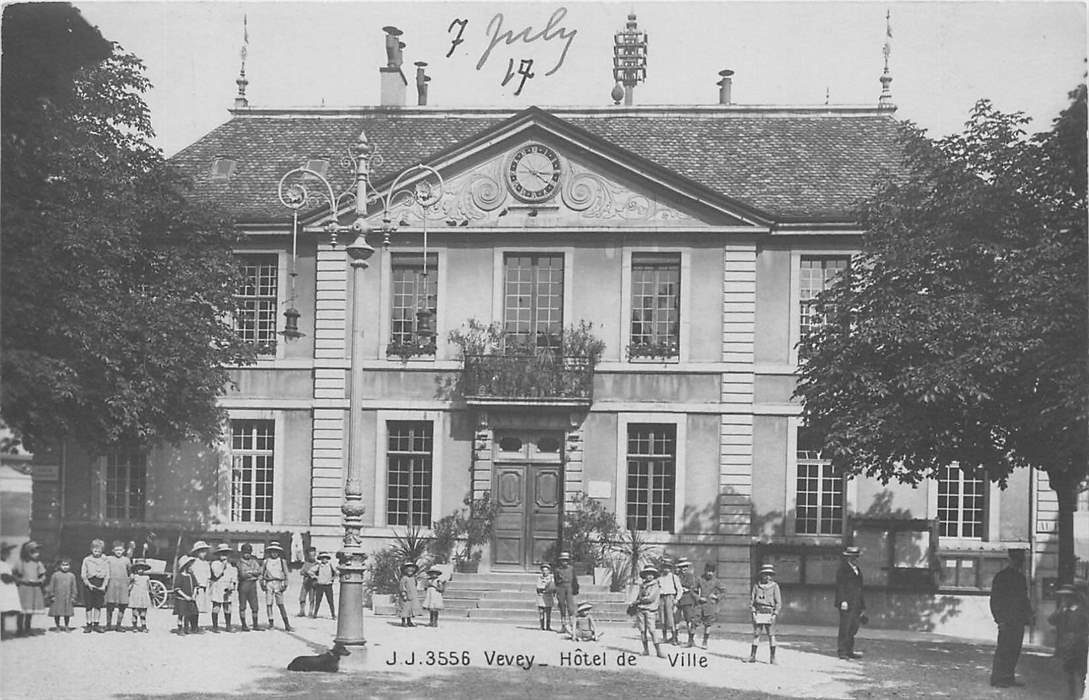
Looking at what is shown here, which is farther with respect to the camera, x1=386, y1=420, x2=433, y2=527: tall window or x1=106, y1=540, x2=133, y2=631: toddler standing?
x1=386, y1=420, x2=433, y2=527: tall window

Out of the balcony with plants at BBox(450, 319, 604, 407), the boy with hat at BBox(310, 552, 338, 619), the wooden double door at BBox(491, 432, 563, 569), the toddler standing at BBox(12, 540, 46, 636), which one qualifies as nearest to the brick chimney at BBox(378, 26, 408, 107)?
the balcony with plants at BBox(450, 319, 604, 407)

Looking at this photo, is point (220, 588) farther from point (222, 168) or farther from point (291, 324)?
point (222, 168)

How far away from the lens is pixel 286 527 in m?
23.1

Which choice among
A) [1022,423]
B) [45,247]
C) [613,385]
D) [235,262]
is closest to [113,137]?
[45,247]

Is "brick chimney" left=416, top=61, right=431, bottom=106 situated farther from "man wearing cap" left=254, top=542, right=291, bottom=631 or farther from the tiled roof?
"man wearing cap" left=254, top=542, right=291, bottom=631

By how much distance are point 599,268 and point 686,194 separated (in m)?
2.30

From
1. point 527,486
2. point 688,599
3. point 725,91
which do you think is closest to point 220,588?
point 527,486

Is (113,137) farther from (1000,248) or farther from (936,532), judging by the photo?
(936,532)

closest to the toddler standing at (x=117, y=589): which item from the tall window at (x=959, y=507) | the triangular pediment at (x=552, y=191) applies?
the triangular pediment at (x=552, y=191)

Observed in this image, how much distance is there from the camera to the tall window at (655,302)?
23188 millimetres

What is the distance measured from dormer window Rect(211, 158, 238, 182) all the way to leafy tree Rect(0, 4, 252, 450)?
351cm

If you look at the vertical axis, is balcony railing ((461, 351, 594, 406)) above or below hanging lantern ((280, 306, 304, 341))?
below

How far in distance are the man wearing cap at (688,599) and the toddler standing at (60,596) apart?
31.7 feet

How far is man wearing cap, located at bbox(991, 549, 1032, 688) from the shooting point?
1570 cm
